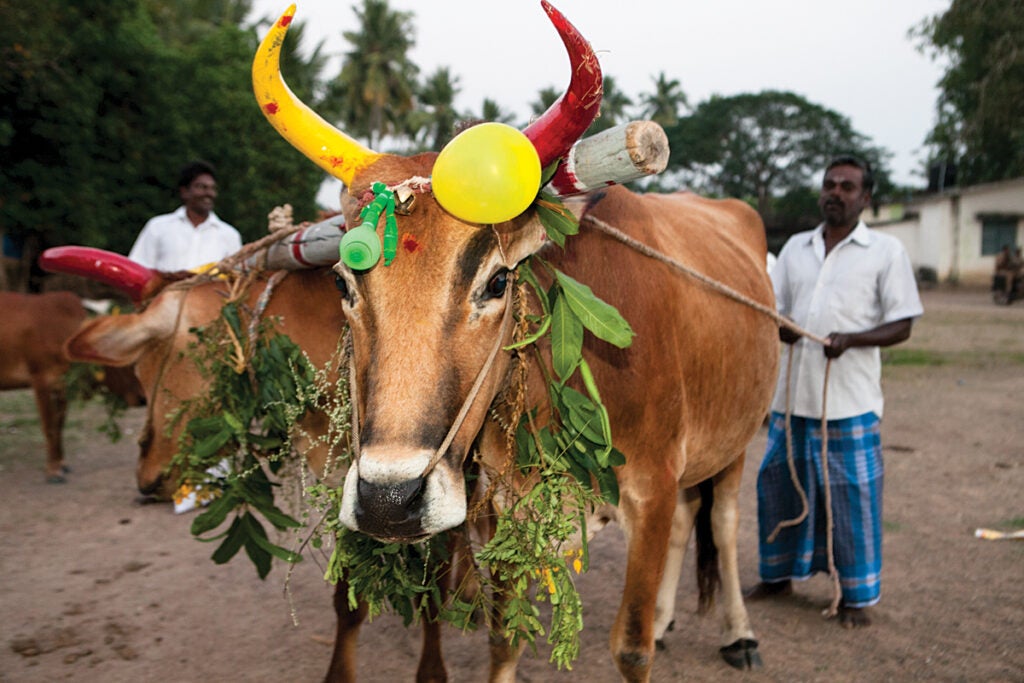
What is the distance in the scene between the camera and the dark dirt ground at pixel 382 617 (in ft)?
12.1

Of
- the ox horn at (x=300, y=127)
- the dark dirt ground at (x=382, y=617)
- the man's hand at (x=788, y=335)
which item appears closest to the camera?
the ox horn at (x=300, y=127)

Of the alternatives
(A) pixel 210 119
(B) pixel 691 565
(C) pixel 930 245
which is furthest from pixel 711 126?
(B) pixel 691 565

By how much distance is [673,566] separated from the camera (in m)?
4.06

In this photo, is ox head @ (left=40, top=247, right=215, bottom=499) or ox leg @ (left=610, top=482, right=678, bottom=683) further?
ox head @ (left=40, top=247, right=215, bottom=499)

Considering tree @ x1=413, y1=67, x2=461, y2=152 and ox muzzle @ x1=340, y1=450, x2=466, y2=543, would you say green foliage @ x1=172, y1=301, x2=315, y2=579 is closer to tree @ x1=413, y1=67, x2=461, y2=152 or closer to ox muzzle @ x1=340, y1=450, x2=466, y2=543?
ox muzzle @ x1=340, y1=450, x2=466, y2=543

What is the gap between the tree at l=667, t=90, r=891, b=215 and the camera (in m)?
50.2

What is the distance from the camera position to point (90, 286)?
1791 cm

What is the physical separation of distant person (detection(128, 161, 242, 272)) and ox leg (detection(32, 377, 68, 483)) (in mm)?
1954

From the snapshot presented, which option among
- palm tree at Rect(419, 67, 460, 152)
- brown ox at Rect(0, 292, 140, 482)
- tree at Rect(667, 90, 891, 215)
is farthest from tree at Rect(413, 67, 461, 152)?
brown ox at Rect(0, 292, 140, 482)

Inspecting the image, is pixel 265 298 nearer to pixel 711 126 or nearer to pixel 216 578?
pixel 216 578

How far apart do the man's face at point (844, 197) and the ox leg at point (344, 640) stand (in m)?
3.17

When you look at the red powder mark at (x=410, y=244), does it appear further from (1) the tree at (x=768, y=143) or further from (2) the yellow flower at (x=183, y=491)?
(1) the tree at (x=768, y=143)

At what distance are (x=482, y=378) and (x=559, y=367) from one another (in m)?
0.32

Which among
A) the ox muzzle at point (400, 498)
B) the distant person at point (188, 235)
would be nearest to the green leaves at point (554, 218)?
the ox muzzle at point (400, 498)
